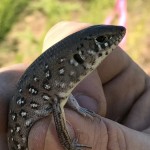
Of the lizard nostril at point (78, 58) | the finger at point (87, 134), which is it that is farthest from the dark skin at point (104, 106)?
the lizard nostril at point (78, 58)

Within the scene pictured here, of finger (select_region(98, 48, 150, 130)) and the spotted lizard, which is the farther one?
finger (select_region(98, 48, 150, 130))

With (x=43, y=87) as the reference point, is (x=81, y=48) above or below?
above

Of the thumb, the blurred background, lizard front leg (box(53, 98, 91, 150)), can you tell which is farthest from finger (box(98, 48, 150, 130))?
the blurred background

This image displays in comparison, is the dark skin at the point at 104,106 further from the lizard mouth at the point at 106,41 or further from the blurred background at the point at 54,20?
the blurred background at the point at 54,20

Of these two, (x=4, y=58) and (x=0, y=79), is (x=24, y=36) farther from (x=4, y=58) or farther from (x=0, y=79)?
(x=0, y=79)

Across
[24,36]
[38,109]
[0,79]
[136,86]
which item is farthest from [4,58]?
[38,109]

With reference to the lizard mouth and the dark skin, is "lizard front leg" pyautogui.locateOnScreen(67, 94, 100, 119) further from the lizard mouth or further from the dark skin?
the lizard mouth
